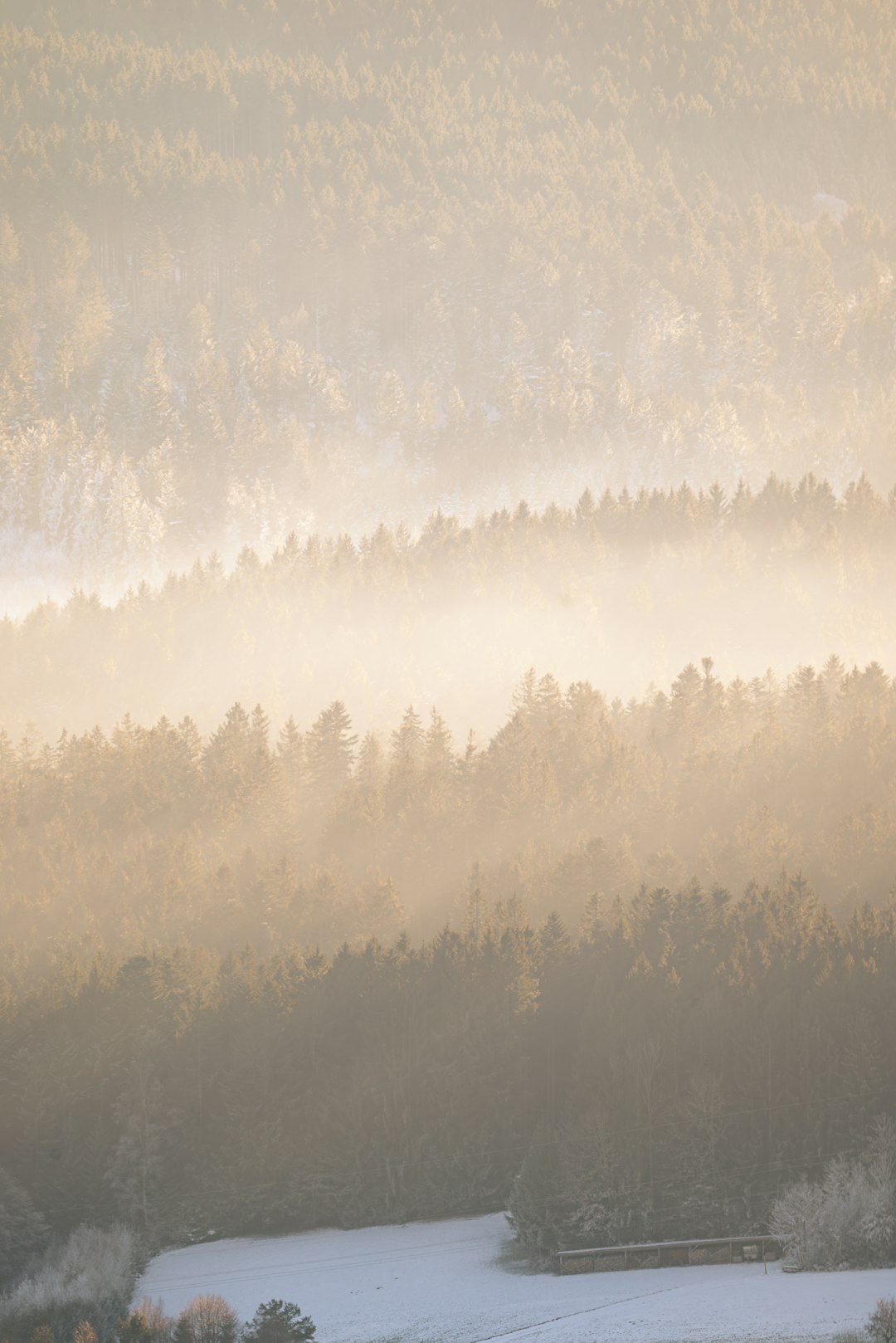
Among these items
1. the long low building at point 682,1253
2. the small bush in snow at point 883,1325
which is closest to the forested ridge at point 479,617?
the long low building at point 682,1253

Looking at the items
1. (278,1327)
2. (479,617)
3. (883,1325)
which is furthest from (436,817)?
(479,617)

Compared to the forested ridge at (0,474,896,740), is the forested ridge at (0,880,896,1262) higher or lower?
lower

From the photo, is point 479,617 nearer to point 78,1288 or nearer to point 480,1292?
point 480,1292

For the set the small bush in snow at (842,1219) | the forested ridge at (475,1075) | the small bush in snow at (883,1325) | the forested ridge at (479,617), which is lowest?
the small bush in snow at (883,1325)

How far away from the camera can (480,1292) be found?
194 feet

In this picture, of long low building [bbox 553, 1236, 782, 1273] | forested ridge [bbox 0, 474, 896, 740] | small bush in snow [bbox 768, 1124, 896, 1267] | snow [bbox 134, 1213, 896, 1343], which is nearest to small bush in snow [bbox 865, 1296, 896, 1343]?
snow [bbox 134, 1213, 896, 1343]

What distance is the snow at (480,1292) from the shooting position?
51.8 m

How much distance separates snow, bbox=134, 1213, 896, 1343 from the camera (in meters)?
51.8

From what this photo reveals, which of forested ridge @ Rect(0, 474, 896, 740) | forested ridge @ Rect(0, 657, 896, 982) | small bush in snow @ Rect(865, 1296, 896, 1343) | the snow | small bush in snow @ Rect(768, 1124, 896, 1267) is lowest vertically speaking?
the snow

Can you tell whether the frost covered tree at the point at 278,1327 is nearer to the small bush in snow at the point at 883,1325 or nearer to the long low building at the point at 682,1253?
the long low building at the point at 682,1253

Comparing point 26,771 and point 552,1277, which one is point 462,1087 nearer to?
point 552,1277

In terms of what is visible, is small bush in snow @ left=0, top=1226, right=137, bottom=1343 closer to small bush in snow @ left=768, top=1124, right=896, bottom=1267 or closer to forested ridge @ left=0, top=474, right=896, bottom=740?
small bush in snow @ left=768, top=1124, right=896, bottom=1267

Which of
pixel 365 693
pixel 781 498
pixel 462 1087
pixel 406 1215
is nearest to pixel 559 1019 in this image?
pixel 462 1087

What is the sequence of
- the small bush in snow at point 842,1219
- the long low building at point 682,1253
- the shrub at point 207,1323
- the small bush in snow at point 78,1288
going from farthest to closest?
the long low building at point 682,1253 < the small bush in snow at point 78,1288 < the small bush in snow at point 842,1219 < the shrub at point 207,1323
